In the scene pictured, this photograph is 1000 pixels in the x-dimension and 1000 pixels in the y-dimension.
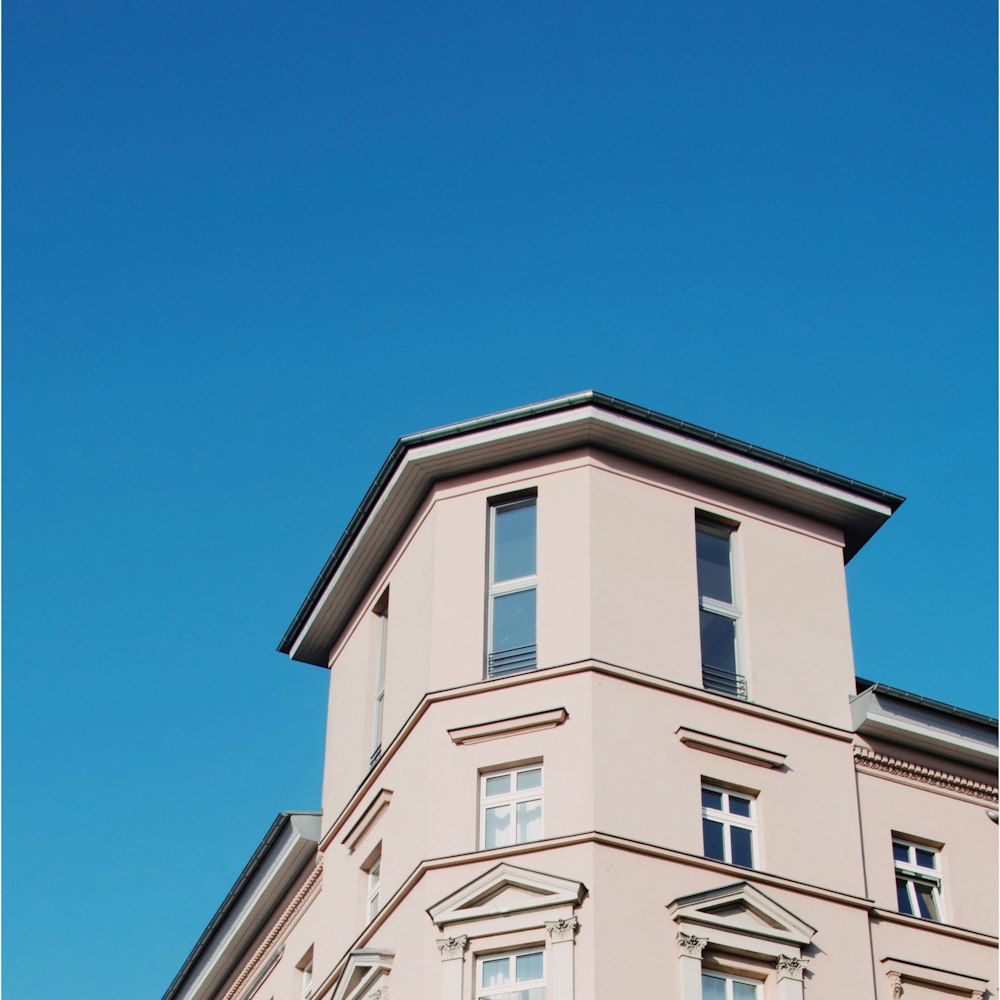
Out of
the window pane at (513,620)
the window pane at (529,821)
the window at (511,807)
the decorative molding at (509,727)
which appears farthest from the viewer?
the window pane at (513,620)

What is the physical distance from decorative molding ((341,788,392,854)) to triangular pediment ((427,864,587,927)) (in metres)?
3.90

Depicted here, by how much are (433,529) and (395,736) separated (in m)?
3.89

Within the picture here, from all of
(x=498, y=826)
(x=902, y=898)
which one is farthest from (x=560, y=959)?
(x=902, y=898)

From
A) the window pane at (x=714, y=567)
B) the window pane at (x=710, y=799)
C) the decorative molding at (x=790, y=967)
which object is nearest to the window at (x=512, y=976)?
the decorative molding at (x=790, y=967)

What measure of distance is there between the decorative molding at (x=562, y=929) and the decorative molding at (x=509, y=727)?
3.72 m

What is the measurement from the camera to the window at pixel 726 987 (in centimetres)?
2791

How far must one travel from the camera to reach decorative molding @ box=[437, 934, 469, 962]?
92.5ft

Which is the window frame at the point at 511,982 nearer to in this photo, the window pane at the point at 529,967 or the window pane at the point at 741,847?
the window pane at the point at 529,967

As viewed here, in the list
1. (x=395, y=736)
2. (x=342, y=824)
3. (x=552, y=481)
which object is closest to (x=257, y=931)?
(x=342, y=824)

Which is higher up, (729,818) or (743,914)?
(729,818)

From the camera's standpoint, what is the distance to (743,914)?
28875 mm

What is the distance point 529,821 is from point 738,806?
12.0 feet

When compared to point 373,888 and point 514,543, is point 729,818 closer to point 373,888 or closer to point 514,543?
point 514,543

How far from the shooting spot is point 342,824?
34.8 metres
